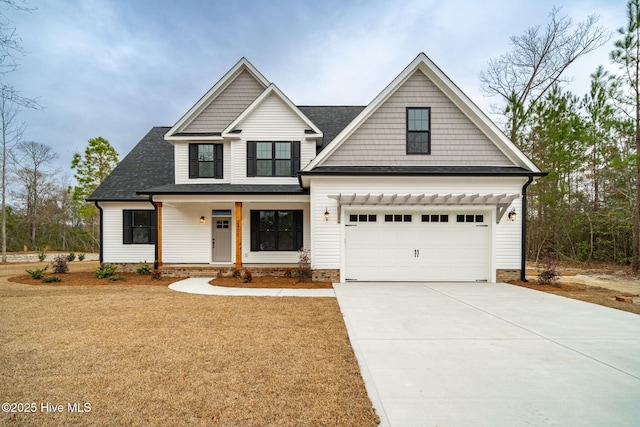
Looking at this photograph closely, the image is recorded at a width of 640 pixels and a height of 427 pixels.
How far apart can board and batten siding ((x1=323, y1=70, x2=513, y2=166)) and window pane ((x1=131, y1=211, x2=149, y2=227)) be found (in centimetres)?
939

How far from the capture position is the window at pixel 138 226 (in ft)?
42.4

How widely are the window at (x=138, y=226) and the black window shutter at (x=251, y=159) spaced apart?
473cm

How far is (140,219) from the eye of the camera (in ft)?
42.9

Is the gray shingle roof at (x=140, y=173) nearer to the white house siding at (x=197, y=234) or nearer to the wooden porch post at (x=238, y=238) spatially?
the white house siding at (x=197, y=234)

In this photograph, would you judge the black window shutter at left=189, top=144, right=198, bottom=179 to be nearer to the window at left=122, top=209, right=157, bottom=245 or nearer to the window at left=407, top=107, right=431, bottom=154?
the window at left=122, top=209, right=157, bottom=245

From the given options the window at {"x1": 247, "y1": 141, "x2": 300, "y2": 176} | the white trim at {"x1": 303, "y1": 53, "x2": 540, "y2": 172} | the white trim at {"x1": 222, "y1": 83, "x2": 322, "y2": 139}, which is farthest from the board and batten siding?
the window at {"x1": 247, "y1": 141, "x2": 300, "y2": 176}

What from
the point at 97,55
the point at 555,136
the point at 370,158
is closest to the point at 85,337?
the point at 370,158

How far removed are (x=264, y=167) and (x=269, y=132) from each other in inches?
56.8

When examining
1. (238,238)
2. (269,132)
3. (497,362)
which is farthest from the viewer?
(269,132)

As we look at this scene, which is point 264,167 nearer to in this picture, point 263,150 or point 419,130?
point 263,150

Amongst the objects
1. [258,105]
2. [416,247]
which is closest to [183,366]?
[416,247]

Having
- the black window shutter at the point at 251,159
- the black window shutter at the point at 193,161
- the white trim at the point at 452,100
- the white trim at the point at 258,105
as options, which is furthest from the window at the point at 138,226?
the white trim at the point at 452,100

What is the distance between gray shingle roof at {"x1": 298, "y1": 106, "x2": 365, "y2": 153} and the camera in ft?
46.5

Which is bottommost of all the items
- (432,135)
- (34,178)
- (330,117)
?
(432,135)
